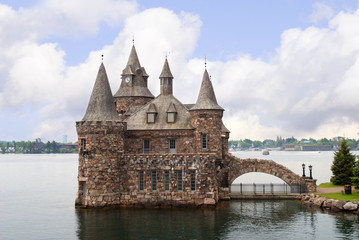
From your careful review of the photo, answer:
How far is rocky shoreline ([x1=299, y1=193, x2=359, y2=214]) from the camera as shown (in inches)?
1689

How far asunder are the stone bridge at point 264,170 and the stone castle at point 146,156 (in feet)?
11.4

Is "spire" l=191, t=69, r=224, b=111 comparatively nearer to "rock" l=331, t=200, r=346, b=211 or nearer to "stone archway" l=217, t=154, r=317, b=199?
"stone archway" l=217, t=154, r=317, b=199

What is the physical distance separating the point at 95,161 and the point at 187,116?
12.4 meters

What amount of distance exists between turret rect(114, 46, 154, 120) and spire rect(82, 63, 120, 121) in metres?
11.3

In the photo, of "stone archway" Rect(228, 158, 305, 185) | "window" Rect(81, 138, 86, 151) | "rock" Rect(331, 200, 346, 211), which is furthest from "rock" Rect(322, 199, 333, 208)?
"window" Rect(81, 138, 86, 151)

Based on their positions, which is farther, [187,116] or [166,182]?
[187,116]

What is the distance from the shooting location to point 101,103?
47000 millimetres

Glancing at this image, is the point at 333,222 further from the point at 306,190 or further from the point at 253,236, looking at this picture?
the point at 306,190

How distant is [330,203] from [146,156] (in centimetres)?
1985

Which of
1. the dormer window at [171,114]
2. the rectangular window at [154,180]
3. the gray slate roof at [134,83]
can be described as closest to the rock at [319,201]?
the rectangular window at [154,180]

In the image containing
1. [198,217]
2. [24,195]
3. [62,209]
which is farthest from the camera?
[24,195]

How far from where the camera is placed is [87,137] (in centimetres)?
4538

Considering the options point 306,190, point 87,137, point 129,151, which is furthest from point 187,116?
point 306,190

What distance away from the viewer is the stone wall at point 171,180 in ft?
150
